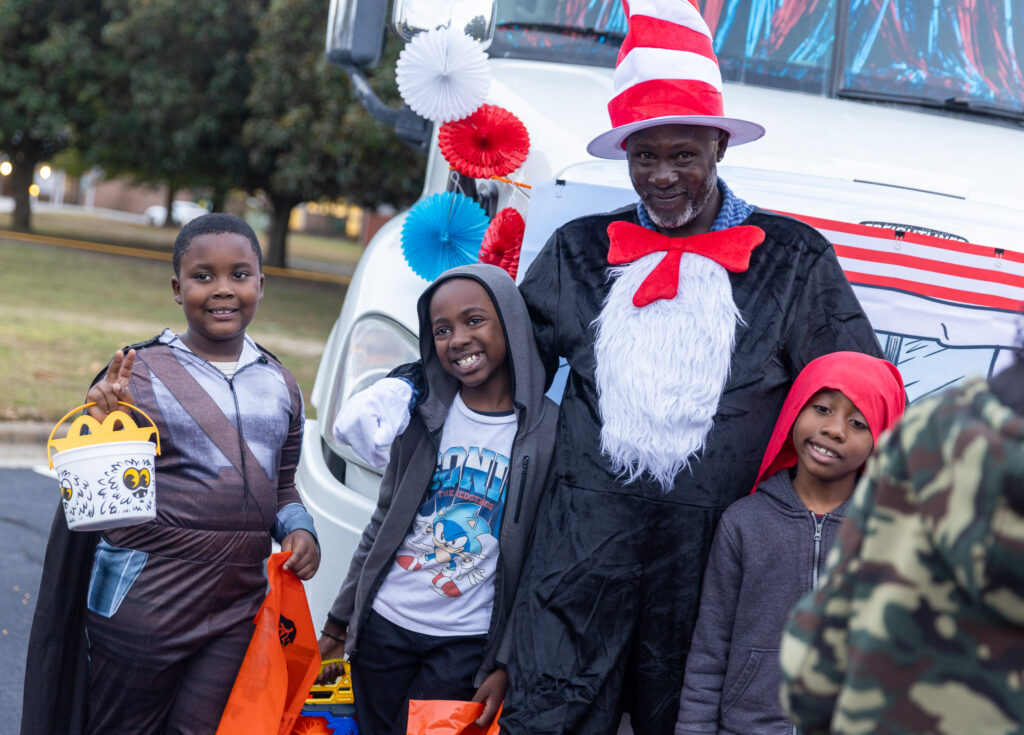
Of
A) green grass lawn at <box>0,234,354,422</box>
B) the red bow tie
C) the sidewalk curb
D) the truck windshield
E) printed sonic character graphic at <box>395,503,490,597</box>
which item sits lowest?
green grass lawn at <box>0,234,354,422</box>

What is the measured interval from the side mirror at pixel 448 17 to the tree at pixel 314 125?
10.1 m

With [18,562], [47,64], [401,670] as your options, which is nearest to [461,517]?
[401,670]

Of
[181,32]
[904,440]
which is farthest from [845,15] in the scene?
[181,32]

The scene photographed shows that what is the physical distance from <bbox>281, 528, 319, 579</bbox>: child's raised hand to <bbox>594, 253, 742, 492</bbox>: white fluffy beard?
79 cm

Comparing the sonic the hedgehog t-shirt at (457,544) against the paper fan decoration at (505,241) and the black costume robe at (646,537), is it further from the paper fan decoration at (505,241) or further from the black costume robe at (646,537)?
the paper fan decoration at (505,241)

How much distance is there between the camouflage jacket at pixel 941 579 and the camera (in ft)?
3.67

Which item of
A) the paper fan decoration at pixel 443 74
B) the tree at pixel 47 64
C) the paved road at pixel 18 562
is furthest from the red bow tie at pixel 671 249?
the tree at pixel 47 64

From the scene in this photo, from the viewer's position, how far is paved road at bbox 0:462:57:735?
12.2ft

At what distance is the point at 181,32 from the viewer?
20062 millimetres

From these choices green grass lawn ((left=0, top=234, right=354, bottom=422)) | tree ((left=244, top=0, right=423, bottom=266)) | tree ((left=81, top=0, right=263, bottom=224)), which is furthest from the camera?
tree ((left=81, top=0, right=263, bottom=224))

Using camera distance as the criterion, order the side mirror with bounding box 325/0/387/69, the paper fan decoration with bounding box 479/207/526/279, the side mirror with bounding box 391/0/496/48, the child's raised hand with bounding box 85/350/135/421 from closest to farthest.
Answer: the child's raised hand with bounding box 85/350/135/421 < the paper fan decoration with bounding box 479/207/526/279 < the side mirror with bounding box 391/0/496/48 < the side mirror with bounding box 325/0/387/69

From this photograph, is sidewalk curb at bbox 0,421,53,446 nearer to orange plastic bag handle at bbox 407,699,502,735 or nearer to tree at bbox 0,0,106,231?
orange plastic bag handle at bbox 407,699,502,735

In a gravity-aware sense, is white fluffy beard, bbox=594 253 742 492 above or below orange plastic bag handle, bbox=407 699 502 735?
above

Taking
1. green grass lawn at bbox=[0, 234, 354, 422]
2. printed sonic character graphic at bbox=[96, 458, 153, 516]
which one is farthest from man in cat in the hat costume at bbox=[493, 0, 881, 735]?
green grass lawn at bbox=[0, 234, 354, 422]
